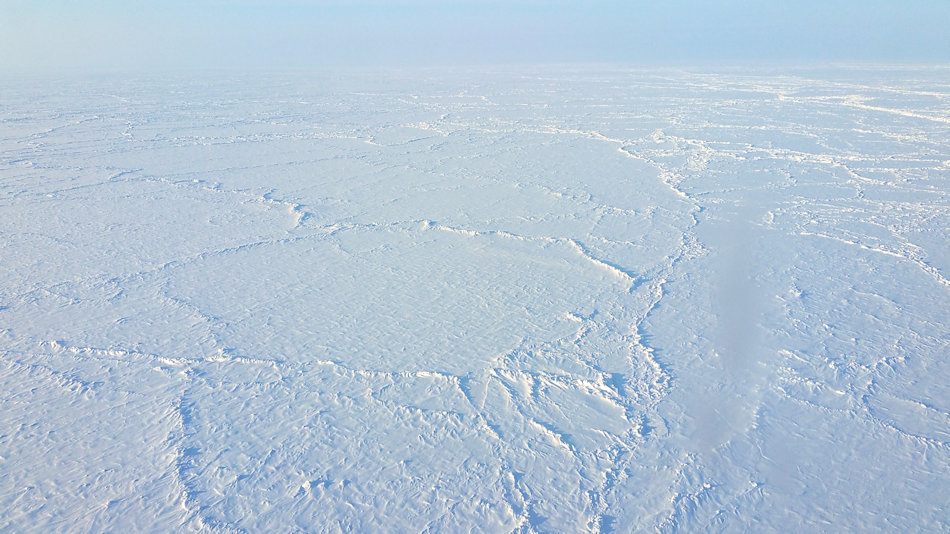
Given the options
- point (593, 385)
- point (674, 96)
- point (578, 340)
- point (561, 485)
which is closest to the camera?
point (561, 485)

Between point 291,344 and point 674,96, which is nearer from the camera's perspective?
point 291,344

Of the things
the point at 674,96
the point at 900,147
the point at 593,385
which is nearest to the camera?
the point at 593,385

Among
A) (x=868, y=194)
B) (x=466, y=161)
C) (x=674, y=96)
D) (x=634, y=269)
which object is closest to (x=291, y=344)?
(x=634, y=269)

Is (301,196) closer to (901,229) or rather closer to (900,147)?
(901,229)

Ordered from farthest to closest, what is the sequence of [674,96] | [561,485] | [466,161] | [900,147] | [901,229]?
1. [674,96]
2. [900,147]
3. [466,161]
4. [901,229]
5. [561,485]

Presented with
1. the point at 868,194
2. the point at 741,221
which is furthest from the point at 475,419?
the point at 868,194

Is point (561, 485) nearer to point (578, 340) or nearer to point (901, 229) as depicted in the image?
point (578, 340)
